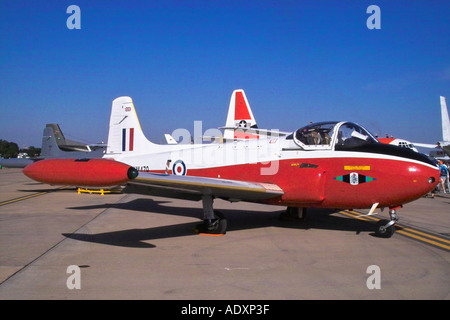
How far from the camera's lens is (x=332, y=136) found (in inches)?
334

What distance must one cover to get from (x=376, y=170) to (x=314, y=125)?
5.91 feet

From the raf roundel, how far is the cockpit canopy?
139 inches

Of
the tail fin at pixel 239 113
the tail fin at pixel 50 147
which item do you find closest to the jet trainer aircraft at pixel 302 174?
the tail fin at pixel 239 113

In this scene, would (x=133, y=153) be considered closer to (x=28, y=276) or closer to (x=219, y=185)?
(x=219, y=185)

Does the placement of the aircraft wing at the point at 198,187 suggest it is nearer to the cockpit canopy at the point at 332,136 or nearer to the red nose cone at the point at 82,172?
the red nose cone at the point at 82,172

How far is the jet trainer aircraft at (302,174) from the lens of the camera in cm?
750

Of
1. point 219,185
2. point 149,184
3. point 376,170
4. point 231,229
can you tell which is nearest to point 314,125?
point 376,170

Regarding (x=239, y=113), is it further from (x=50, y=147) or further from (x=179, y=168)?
(x=179, y=168)

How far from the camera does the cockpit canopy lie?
8398mm

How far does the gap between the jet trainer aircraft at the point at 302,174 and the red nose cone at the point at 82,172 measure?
0.02 meters
